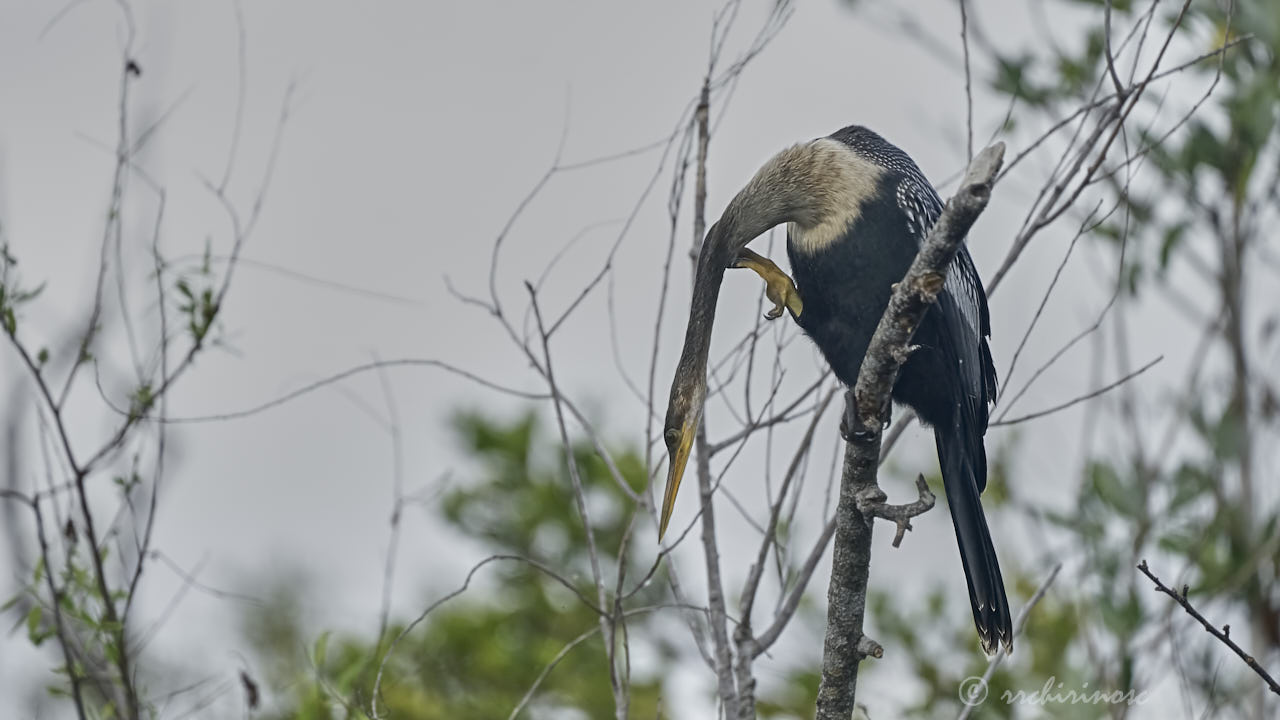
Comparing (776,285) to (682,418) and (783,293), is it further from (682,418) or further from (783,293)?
(682,418)

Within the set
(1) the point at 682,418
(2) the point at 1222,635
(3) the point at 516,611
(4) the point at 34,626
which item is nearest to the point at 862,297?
(1) the point at 682,418

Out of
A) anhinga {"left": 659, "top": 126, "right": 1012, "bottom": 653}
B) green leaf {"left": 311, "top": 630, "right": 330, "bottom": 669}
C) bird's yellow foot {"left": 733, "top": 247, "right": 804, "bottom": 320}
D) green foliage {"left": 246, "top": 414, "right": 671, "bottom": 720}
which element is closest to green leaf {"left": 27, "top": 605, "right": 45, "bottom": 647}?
green leaf {"left": 311, "top": 630, "right": 330, "bottom": 669}

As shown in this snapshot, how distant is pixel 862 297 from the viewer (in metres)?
2.94

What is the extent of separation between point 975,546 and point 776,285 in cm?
74

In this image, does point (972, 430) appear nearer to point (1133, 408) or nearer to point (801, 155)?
point (801, 155)

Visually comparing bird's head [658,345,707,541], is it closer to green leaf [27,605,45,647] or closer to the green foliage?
green leaf [27,605,45,647]

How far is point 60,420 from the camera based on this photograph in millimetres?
2707

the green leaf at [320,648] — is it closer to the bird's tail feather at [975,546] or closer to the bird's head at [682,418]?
the bird's head at [682,418]

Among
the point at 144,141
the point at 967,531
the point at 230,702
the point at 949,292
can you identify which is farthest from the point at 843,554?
the point at 230,702

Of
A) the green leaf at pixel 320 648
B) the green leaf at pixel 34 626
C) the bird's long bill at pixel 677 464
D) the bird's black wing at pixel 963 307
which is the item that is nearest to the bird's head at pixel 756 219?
the bird's long bill at pixel 677 464

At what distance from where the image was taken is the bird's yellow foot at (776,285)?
10.1 feet

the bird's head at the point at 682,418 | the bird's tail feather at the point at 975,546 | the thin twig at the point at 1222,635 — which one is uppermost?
the bird's head at the point at 682,418

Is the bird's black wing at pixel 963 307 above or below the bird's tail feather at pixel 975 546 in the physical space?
above

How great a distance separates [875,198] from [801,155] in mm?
254
